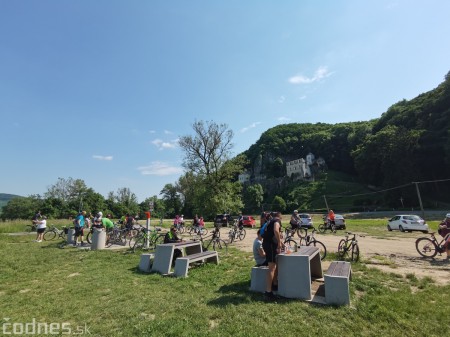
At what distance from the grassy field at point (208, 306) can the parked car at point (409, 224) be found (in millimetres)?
19772

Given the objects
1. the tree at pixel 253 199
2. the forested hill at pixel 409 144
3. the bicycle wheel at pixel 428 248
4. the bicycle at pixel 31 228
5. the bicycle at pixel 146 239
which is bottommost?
the bicycle wheel at pixel 428 248

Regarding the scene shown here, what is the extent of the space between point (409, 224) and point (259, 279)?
77.6 feet

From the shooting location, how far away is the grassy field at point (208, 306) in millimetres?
4223

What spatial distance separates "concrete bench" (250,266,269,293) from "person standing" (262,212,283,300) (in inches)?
8.1

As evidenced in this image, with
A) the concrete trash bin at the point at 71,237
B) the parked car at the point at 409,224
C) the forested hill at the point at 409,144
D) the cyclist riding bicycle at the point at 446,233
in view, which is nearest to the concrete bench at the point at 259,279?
the cyclist riding bicycle at the point at 446,233

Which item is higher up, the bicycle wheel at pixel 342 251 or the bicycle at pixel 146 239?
the bicycle at pixel 146 239

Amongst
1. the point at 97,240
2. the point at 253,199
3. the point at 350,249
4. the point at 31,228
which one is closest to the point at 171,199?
the point at 253,199

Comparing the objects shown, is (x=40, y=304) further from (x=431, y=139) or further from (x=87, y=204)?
(x=87, y=204)

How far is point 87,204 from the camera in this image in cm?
7731

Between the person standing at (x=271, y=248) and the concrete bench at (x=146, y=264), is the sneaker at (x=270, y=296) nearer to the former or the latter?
the person standing at (x=271, y=248)

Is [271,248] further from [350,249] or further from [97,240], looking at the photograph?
[97,240]

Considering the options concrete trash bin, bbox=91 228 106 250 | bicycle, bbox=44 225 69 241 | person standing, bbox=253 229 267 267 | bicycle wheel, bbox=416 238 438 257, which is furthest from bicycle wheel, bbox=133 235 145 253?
bicycle wheel, bbox=416 238 438 257

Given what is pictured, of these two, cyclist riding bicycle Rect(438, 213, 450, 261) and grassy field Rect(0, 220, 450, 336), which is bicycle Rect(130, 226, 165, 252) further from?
cyclist riding bicycle Rect(438, 213, 450, 261)

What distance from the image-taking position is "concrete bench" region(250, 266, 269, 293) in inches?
235
